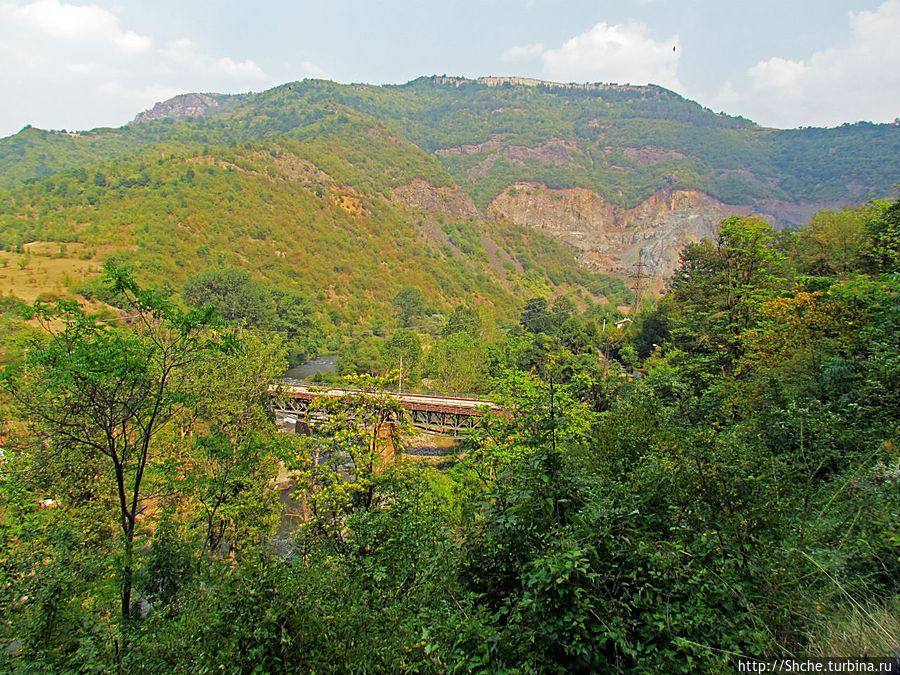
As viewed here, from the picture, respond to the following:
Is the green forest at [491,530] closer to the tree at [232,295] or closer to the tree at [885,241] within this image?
the tree at [885,241]

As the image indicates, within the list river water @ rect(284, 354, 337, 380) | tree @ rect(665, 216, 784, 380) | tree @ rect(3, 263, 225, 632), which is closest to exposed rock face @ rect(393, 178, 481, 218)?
river water @ rect(284, 354, 337, 380)

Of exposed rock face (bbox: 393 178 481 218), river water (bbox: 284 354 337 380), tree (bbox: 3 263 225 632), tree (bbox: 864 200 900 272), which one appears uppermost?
exposed rock face (bbox: 393 178 481 218)

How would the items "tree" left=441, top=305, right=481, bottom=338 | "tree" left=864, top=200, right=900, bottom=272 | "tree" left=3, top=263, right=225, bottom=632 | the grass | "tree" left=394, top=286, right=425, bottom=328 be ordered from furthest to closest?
"tree" left=394, top=286, right=425, bottom=328 → "tree" left=441, top=305, right=481, bottom=338 → the grass → "tree" left=864, top=200, right=900, bottom=272 → "tree" left=3, top=263, right=225, bottom=632

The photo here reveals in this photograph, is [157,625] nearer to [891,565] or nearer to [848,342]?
[891,565]

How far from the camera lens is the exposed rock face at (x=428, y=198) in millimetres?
183137

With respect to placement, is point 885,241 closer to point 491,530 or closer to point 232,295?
point 491,530

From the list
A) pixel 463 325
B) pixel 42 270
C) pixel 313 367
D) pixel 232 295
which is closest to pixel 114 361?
pixel 463 325

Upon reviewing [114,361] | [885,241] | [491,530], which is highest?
[885,241]

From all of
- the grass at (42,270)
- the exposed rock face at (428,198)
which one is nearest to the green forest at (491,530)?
the grass at (42,270)

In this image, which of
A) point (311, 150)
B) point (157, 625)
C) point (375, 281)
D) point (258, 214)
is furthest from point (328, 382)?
point (311, 150)

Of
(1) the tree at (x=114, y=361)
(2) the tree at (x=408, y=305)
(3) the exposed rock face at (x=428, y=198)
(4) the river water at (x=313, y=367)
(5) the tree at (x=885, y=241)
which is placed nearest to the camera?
(1) the tree at (x=114, y=361)

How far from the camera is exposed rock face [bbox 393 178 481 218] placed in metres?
183

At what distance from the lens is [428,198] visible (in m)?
190

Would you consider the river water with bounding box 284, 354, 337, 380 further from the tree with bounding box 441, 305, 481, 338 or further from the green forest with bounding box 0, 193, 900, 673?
the green forest with bounding box 0, 193, 900, 673
